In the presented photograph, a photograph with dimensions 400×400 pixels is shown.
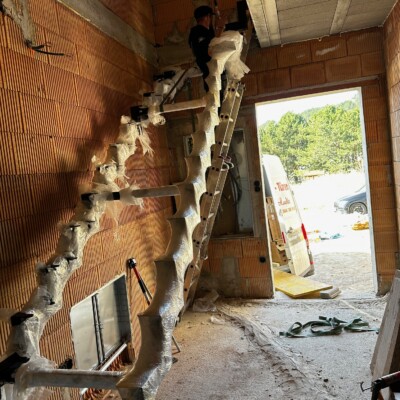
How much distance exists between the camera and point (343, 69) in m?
4.21

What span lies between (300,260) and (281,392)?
3251mm

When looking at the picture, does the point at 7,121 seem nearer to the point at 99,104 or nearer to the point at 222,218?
the point at 99,104

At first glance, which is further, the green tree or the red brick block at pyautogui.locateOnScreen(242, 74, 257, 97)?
the green tree

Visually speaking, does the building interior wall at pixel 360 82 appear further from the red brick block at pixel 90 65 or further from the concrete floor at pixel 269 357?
the red brick block at pixel 90 65

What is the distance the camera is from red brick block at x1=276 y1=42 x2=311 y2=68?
4293mm

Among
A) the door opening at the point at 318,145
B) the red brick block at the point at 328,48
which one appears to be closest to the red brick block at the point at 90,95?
the red brick block at the point at 328,48

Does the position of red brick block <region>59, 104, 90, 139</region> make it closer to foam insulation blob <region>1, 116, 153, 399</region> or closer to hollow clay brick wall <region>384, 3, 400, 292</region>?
foam insulation blob <region>1, 116, 153, 399</region>

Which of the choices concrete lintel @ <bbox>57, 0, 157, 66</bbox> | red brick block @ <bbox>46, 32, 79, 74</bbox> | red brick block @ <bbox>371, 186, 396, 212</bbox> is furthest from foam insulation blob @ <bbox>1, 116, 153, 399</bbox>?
red brick block @ <bbox>371, 186, 396, 212</bbox>

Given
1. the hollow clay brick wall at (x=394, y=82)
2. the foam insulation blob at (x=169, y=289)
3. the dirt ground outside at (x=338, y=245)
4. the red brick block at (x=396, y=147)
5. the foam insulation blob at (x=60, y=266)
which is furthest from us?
the dirt ground outside at (x=338, y=245)

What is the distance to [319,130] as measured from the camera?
15.7m

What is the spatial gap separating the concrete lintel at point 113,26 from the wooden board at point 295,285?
128 inches

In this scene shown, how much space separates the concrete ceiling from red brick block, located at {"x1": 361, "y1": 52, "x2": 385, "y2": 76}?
312mm

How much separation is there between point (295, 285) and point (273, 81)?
8.59 feet

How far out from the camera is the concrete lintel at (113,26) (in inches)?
117
